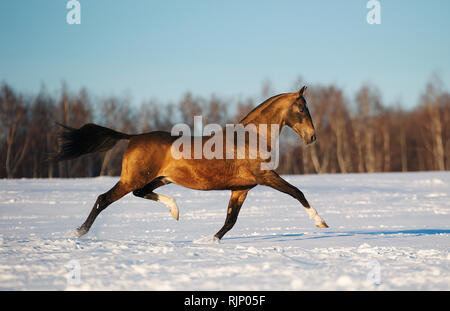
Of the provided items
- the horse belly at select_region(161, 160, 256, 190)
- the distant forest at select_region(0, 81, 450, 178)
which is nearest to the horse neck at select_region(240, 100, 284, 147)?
the horse belly at select_region(161, 160, 256, 190)

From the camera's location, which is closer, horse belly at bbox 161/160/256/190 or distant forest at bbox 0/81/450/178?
horse belly at bbox 161/160/256/190

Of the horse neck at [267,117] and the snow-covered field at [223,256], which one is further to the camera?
the horse neck at [267,117]

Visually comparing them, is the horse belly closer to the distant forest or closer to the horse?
the horse

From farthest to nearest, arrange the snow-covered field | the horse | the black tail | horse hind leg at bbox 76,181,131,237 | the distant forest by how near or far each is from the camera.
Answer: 1. the distant forest
2. the black tail
3. horse hind leg at bbox 76,181,131,237
4. the horse
5. the snow-covered field

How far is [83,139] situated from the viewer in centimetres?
655

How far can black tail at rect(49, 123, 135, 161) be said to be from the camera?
256 inches

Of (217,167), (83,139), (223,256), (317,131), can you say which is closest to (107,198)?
(83,139)

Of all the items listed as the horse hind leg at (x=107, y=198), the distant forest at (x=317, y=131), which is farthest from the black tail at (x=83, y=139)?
the distant forest at (x=317, y=131)

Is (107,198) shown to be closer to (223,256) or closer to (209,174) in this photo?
(209,174)

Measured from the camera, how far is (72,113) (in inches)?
1758

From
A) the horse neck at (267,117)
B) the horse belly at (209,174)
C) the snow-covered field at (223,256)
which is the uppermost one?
the horse neck at (267,117)

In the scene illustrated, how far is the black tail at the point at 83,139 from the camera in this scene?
6.51m

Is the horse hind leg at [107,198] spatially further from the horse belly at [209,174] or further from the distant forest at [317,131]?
the distant forest at [317,131]

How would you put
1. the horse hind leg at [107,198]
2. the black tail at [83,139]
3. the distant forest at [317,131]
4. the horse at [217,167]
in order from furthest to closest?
the distant forest at [317,131] → the black tail at [83,139] → the horse hind leg at [107,198] → the horse at [217,167]
